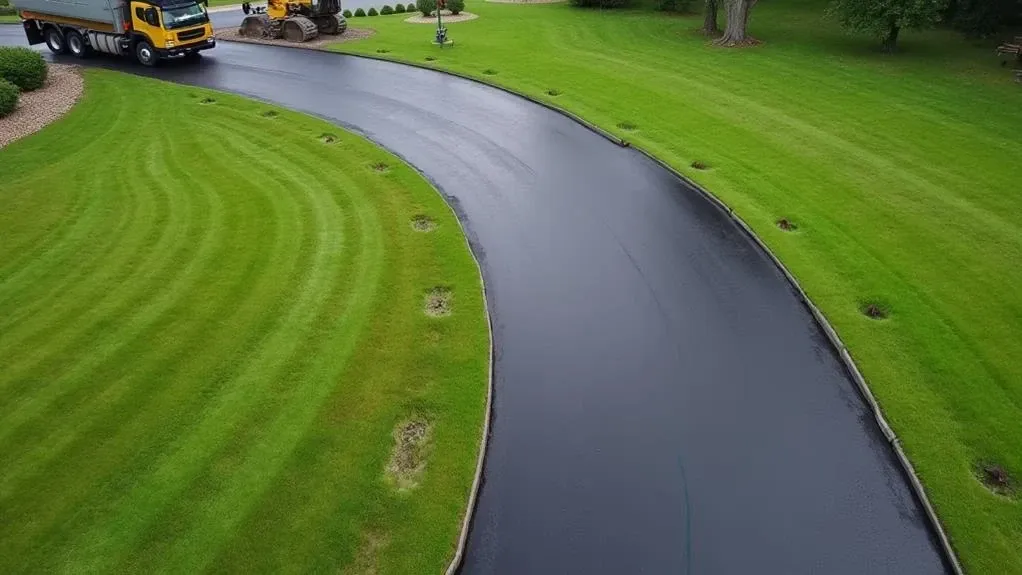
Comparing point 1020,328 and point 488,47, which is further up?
point 488,47

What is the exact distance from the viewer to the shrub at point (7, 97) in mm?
22859

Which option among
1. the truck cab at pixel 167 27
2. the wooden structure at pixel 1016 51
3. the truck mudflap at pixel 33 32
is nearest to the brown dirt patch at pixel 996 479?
the wooden structure at pixel 1016 51

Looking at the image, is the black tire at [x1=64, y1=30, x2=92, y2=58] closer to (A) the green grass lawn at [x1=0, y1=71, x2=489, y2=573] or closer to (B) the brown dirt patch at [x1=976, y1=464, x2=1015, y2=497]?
(A) the green grass lawn at [x1=0, y1=71, x2=489, y2=573]

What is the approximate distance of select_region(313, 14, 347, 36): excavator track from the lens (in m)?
35.4

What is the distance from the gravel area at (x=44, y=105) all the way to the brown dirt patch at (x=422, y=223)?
48.3 feet

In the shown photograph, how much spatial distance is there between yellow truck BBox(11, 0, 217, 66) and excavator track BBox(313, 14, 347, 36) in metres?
6.66

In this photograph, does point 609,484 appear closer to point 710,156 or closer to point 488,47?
point 710,156

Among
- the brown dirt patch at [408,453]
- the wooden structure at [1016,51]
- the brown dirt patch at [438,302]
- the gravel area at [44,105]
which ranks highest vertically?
the wooden structure at [1016,51]

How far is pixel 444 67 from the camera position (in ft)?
98.1

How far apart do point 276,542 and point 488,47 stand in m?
29.3

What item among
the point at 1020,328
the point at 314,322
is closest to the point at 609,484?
the point at 314,322

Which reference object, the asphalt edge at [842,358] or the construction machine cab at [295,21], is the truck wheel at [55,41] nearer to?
the construction machine cab at [295,21]

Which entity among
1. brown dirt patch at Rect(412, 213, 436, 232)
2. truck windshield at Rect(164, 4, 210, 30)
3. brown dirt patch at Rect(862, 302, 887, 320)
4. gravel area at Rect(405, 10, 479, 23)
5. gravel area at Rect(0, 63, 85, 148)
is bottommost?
brown dirt patch at Rect(862, 302, 887, 320)

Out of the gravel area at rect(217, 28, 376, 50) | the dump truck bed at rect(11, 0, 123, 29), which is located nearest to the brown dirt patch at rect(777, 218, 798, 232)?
the gravel area at rect(217, 28, 376, 50)
